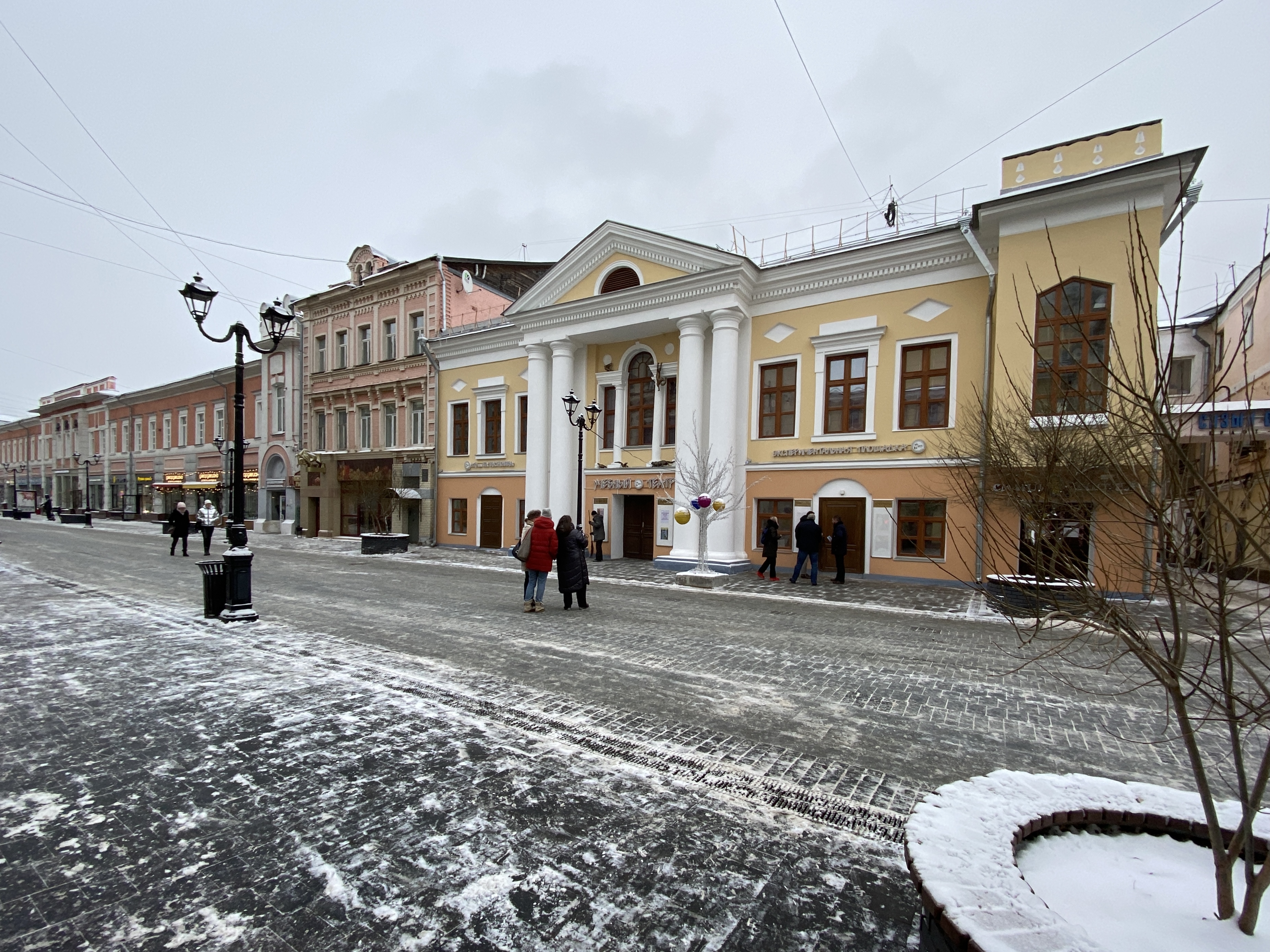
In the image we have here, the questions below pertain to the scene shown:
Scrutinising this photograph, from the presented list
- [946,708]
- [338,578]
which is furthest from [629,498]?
[946,708]

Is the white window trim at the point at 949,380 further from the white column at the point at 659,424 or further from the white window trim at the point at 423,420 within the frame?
the white window trim at the point at 423,420

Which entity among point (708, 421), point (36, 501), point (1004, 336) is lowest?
point (36, 501)

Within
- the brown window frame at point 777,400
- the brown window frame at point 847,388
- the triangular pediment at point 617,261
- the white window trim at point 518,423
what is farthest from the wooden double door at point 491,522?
the brown window frame at point 847,388

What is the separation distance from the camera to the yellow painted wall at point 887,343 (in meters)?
15.2

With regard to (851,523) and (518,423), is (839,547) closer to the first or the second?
(851,523)

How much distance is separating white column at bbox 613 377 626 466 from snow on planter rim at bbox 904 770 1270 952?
18.4 meters

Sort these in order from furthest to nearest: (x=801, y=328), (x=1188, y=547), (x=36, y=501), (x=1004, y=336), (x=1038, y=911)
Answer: (x=36, y=501)
(x=801, y=328)
(x=1004, y=336)
(x=1188, y=547)
(x=1038, y=911)

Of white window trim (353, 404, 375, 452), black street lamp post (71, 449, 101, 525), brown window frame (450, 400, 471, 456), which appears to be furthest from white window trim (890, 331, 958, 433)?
black street lamp post (71, 449, 101, 525)

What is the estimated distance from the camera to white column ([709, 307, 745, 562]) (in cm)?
1789

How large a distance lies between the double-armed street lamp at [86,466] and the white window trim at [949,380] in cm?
5788

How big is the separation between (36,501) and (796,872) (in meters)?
82.5

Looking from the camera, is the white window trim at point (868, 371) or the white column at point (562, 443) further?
the white column at point (562, 443)

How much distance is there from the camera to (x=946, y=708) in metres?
5.81

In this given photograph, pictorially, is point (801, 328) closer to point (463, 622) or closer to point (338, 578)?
point (463, 622)
